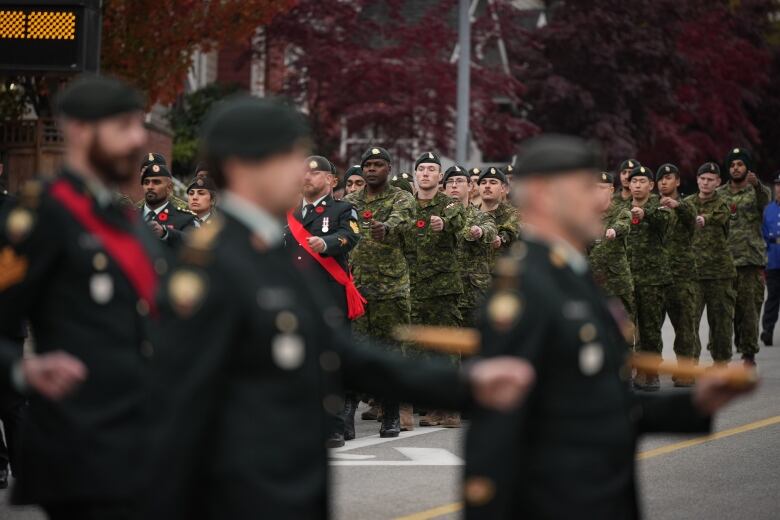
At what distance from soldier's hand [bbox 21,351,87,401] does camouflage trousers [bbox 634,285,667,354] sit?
11832 millimetres

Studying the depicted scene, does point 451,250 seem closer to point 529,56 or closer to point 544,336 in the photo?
point 544,336

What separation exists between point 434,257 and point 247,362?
933 centimetres

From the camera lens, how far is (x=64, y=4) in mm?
12453

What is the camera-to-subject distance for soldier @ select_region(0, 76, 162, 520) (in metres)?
5.14

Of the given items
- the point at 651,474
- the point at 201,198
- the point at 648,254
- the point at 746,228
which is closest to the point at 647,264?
the point at 648,254

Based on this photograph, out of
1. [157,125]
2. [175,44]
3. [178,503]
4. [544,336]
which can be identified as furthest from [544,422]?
[157,125]

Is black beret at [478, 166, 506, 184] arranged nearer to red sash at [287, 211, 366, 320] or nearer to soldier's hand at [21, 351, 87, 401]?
red sash at [287, 211, 366, 320]

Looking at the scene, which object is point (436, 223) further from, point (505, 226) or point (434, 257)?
point (505, 226)

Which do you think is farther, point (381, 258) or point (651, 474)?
point (381, 258)

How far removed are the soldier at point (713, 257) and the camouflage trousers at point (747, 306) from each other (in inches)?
15.3

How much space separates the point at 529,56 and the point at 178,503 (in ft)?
121

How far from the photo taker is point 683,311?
1661 cm

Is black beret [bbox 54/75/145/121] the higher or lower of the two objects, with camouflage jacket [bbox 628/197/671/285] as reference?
higher

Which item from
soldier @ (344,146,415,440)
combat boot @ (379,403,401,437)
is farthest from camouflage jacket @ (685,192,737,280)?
combat boot @ (379,403,401,437)
